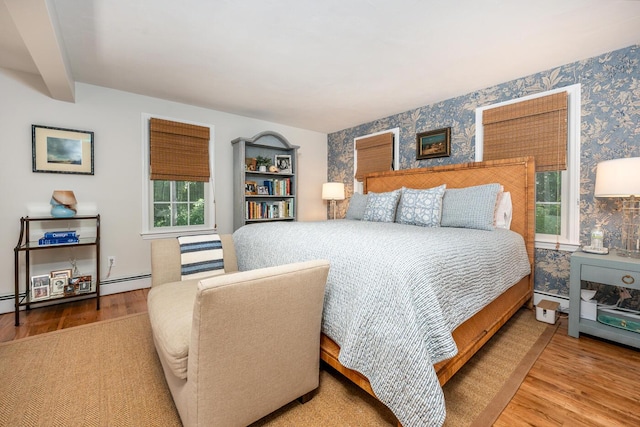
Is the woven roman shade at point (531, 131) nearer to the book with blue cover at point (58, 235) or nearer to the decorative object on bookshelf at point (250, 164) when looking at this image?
the decorative object on bookshelf at point (250, 164)

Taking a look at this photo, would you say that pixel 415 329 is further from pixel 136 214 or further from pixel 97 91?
pixel 97 91

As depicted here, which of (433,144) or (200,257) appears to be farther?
(433,144)

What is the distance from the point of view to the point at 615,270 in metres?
1.93

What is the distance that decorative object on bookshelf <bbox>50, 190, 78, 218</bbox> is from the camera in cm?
263

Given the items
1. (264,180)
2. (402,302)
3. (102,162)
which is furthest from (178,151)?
(402,302)

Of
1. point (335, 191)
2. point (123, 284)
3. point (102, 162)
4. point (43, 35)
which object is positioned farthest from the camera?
point (335, 191)

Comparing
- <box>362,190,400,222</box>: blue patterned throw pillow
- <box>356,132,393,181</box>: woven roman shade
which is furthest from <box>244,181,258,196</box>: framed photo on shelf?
<box>362,190,400,222</box>: blue patterned throw pillow

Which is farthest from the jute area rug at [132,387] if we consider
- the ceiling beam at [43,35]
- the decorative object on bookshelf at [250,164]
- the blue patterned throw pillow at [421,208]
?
the decorative object on bookshelf at [250,164]

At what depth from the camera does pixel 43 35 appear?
1748 millimetres

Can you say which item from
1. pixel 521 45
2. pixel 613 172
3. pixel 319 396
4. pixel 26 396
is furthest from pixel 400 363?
pixel 521 45

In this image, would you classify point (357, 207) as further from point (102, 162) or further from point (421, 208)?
point (102, 162)

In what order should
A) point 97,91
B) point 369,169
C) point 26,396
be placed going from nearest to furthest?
point 26,396 → point 97,91 → point 369,169

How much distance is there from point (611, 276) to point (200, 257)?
2.98m

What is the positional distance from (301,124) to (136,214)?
8.71ft
